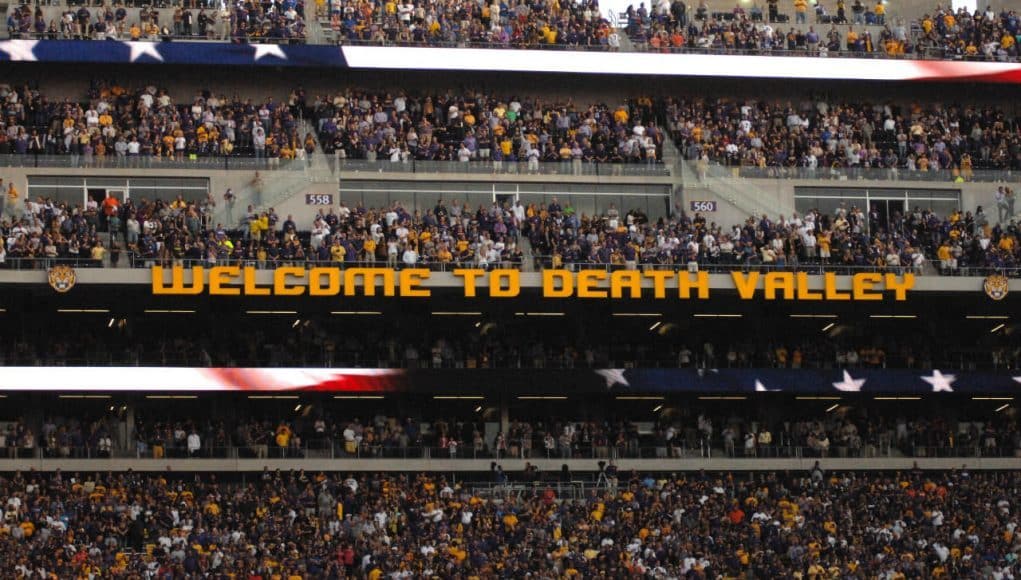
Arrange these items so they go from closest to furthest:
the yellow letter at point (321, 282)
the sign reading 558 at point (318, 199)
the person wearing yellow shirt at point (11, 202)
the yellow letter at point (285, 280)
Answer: the yellow letter at point (285, 280) < the yellow letter at point (321, 282) < the person wearing yellow shirt at point (11, 202) < the sign reading 558 at point (318, 199)

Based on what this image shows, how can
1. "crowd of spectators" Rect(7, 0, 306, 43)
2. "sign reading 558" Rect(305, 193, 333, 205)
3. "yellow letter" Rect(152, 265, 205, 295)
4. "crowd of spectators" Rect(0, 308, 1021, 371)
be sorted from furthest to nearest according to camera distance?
Answer: "crowd of spectators" Rect(7, 0, 306, 43), "sign reading 558" Rect(305, 193, 333, 205), "crowd of spectators" Rect(0, 308, 1021, 371), "yellow letter" Rect(152, 265, 205, 295)

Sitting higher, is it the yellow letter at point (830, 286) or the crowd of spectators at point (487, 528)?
the yellow letter at point (830, 286)

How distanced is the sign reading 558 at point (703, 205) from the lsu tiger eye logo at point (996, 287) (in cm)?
710

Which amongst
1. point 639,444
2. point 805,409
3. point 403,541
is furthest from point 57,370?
point 805,409

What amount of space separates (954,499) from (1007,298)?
6695mm

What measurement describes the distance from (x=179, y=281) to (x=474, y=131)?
9.96 m

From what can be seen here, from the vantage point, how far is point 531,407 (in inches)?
2066

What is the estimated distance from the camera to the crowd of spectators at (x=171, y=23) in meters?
53.8

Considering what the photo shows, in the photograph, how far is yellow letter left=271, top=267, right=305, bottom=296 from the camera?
160 ft

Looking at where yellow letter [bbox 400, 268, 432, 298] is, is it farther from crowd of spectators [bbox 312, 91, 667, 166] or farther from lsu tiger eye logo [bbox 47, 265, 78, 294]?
lsu tiger eye logo [bbox 47, 265, 78, 294]

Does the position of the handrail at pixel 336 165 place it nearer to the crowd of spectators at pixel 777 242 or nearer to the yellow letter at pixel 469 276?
the crowd of spectators at pixel 777 242

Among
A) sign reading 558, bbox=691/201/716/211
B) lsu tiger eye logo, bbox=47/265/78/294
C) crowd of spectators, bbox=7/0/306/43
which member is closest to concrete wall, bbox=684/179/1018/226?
sign reading 558, bbox=691/201/716/211

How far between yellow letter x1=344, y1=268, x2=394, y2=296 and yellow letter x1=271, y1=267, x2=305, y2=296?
1.03 m

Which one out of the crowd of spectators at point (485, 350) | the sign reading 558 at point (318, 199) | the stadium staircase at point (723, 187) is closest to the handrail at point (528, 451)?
the crowd of spectators at point (485, 350)
